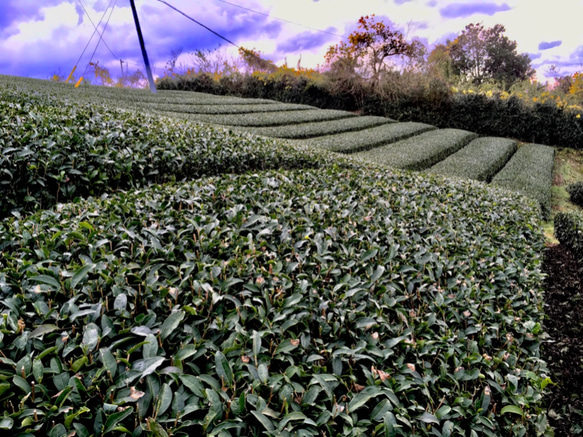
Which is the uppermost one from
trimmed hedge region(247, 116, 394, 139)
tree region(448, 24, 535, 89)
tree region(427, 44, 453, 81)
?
tree region(448, 24, 535, 89)

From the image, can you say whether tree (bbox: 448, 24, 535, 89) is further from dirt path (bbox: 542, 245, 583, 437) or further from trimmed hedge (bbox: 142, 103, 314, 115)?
dirt path (bbox: 542, 245, 583, 437)

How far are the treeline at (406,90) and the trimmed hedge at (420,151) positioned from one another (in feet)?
11.7

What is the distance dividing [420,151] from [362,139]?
1989mm

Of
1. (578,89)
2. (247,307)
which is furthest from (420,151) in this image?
(578,89)

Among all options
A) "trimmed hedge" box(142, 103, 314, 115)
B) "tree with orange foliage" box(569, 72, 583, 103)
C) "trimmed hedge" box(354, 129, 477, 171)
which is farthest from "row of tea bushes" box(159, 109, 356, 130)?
"tree with orange foliage" box(569, 72, 583, 103)

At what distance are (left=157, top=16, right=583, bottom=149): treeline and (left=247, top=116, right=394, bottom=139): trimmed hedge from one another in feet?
12.4

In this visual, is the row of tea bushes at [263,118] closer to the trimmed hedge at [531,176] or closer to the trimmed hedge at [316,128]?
the trimmed hedge at [316,128]

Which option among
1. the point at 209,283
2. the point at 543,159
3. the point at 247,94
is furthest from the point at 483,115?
the point at 209,283

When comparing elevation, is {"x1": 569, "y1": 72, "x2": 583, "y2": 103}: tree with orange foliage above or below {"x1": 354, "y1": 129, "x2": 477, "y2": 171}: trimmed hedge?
above

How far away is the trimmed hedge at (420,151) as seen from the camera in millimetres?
10459

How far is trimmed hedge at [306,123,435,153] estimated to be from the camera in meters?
11.6

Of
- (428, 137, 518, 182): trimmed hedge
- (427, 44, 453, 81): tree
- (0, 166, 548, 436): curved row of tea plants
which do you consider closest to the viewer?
(0, 166, 548, 436): curved row of tea plants

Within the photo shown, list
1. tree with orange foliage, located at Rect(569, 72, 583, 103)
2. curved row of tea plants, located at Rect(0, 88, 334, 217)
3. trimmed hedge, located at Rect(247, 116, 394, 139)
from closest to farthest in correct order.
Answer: curved row of tea plants, located at Rect(0, 88, 334, 217), trimmed hedge, located at Rect(247, 116, 394, 139), tree with orange foliage, located at Rect(569, 72, 583, 103)

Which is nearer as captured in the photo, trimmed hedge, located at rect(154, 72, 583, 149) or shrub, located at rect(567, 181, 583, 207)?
shrub, located at rect(567, 181, 583, 207)
